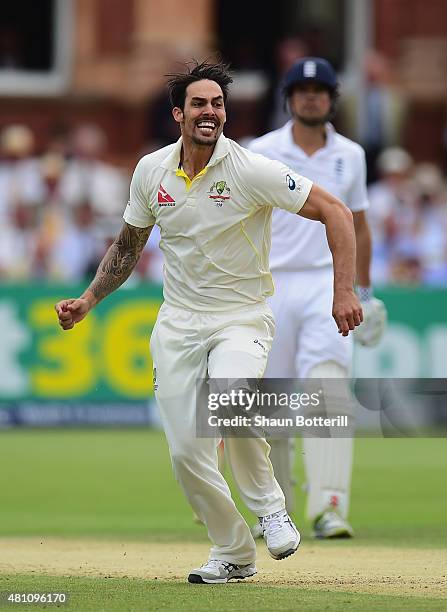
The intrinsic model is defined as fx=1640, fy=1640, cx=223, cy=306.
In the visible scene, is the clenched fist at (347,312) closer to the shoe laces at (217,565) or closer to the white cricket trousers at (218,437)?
the white cricket trousers at (218,437)

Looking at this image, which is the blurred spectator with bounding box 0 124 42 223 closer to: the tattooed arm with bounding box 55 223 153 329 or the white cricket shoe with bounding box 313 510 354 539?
the white cricket shoe with bounding box 313 510 354 539

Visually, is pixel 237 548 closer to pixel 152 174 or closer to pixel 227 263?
pixel 227 263

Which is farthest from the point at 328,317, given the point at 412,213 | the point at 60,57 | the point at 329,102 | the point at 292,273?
the point at 60,57

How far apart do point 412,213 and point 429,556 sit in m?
9.15

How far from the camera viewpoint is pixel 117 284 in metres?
7.51

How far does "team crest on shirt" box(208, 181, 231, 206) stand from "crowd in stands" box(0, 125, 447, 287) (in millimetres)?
8734

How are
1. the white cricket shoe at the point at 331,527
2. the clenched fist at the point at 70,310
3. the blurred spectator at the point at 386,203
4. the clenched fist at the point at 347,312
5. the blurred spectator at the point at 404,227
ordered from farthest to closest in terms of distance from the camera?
1. the blurred spectator at the point at 386,203
2. the blurred spectator at the point at 404,227
3. the white cricket shoe at the point at 331,527
4. the clenched fist at the point at 70,310
5. the clenched fist at the point at 347,312

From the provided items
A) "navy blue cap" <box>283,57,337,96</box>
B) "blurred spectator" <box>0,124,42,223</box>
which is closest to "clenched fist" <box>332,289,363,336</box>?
"navy blue cap" <box>283,57,337,96</box>

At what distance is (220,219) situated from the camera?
23.3 feet

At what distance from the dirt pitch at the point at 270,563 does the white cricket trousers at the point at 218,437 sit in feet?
1.12

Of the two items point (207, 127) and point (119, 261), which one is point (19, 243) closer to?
point (119, 261)

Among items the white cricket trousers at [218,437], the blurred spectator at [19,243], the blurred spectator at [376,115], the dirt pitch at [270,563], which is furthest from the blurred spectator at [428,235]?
the white cricket trousers at [218,437]

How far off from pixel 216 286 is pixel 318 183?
2315 millimetres

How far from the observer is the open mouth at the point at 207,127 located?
23.3 ft
